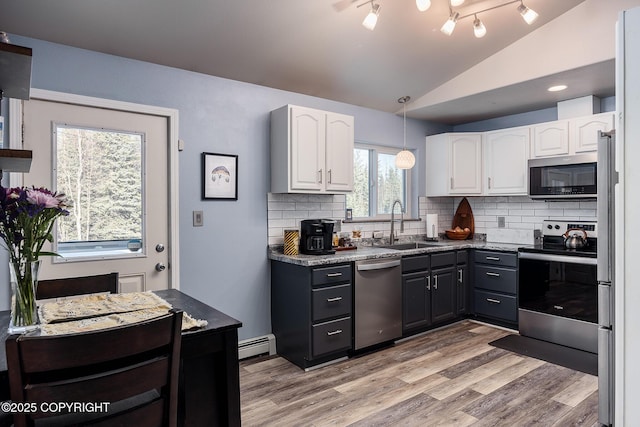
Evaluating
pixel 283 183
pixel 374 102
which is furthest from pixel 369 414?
pixel 374 102

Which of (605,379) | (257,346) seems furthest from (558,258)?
(257,346)

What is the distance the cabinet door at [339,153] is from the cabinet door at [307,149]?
69 millimetres

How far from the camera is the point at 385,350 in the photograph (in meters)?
3.64

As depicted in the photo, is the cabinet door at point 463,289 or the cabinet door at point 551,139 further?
the cabinet door at point 463,289

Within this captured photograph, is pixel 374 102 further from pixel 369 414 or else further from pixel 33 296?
pixel 33 296

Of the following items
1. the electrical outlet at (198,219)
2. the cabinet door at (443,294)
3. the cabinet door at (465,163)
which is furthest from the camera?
the cabinet door at (465,163)

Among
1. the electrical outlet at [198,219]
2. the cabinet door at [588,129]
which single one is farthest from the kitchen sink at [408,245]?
the electrical outlet at [198,219]

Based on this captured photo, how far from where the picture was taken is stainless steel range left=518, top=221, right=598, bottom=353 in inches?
139

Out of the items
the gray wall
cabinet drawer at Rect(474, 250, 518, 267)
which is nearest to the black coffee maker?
the gray wall

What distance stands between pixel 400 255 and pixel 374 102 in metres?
1.60

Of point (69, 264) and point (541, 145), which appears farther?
point (541, 145)

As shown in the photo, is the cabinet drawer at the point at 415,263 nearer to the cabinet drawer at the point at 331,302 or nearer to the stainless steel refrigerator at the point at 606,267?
the cabinet drawer at the point at 331,302

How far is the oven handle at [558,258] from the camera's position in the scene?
352 cm

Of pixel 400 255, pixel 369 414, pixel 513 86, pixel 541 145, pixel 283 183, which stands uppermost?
pixel 513 86
